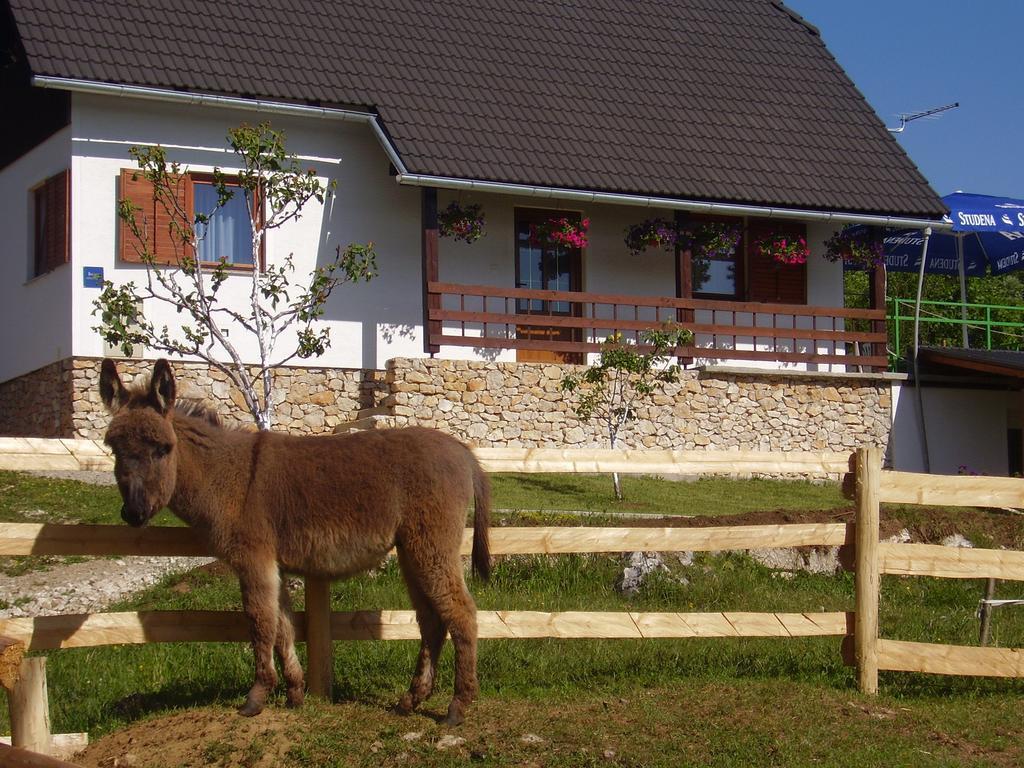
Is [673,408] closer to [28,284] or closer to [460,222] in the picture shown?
[460,222]

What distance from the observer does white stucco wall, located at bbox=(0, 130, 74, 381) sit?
58.2ft

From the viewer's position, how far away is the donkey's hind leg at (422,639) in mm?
6457

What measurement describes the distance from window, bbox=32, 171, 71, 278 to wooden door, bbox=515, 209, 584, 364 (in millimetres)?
7041

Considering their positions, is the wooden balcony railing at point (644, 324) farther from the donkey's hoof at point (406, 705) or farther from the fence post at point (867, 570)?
the donkey's hoof at point (406, 705)

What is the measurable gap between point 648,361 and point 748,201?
4278 mm

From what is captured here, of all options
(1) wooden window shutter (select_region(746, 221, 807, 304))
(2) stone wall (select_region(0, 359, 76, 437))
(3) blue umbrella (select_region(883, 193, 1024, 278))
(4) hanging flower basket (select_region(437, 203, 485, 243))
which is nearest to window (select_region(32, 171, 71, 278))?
(2) stone wall (select_region(0, 359, 76, 437))

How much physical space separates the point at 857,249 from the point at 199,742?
58.8ft

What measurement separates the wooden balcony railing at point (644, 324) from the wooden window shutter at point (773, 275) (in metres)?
0.37

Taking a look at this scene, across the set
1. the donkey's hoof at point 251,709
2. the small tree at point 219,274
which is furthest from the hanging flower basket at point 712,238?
the donkey's hoof at point 251,709

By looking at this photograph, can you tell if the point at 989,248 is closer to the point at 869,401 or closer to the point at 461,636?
the point at 869,401

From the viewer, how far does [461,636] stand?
6398mm

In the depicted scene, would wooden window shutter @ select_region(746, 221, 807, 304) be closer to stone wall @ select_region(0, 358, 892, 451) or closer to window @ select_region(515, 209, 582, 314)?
stone wall @ select_region(0, 358, 892, 451)

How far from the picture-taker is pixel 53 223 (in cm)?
1828

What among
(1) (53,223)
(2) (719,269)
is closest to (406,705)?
(1) (53,223)
